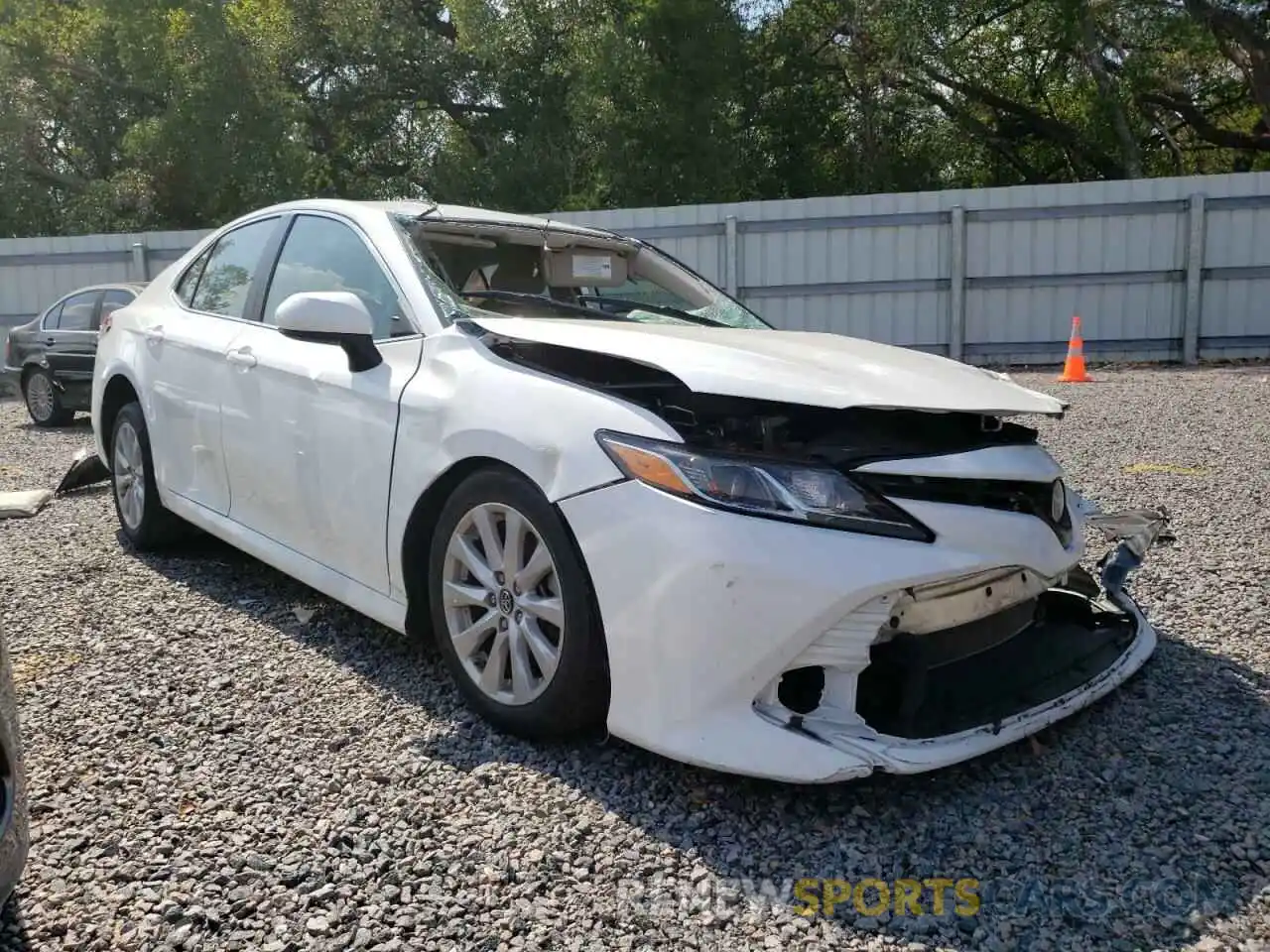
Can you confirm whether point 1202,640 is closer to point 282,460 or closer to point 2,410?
point 282,460

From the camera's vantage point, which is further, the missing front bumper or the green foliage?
the green foliage

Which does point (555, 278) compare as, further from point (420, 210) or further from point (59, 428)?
point (59, 428)

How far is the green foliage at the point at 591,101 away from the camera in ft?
58.3

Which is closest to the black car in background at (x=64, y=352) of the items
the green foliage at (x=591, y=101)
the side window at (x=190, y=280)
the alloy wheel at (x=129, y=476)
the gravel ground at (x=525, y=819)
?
the alloy wheel at (x=129, y=476)

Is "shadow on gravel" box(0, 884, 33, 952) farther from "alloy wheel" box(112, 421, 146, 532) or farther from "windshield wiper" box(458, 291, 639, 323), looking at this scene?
"alloy wheel" box(112, 421, 146, 532)

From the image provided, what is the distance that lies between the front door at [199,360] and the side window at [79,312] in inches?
263

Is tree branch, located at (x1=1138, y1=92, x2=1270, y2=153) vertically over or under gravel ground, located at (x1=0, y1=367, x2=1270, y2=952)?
over

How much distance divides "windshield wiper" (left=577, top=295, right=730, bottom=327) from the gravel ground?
145 cm

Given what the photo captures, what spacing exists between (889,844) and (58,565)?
3875 mm

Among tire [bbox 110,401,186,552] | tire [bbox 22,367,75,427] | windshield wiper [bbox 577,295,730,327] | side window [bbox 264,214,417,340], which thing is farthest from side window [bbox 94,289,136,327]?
windshield wiper [bbox 577,295,730,327]

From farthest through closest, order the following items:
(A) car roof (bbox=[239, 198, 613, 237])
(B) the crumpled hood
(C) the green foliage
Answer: (C) the green foliage → (A) car roof (bbox=[239, 198, 613, 237]) → (B) the crumpled hood

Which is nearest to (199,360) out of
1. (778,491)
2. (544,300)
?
(544,300)

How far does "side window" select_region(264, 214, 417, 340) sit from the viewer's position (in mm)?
3348

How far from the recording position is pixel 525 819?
2480mm
